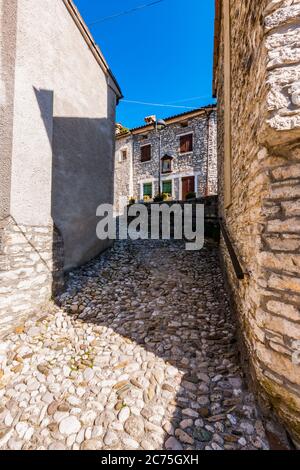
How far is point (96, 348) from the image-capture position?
278 cm

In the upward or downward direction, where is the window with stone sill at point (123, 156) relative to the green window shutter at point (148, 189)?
upward

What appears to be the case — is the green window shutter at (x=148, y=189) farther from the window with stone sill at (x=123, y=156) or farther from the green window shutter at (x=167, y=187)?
the window with stone sill at (x=123, y=156)

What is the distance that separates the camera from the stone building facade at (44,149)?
118 inches

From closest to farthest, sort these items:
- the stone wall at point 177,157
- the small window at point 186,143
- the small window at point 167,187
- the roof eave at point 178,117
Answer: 1. the roof eave at point 178,117
2. the stone wall at point 177,157
3. the small window at point 186,143
4. the small window at point 167,187

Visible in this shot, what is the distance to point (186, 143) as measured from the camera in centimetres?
1273

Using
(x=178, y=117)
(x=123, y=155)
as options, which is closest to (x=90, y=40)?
(x=178, y=117)

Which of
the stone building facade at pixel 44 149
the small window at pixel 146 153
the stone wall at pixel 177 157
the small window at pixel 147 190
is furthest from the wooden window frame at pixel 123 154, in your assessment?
the stone building facade at pixel 44 149

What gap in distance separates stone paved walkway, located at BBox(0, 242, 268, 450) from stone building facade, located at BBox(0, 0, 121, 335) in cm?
67

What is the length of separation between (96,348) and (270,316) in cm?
212

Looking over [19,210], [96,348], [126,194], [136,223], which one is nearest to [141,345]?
[96,348]

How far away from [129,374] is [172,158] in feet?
41.8

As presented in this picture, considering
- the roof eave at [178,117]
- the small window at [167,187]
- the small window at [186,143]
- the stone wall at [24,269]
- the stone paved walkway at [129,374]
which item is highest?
the roof eave at [178,117]

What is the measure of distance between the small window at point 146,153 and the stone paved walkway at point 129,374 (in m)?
11.9

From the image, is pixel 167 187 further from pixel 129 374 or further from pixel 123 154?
pixel 129 374
